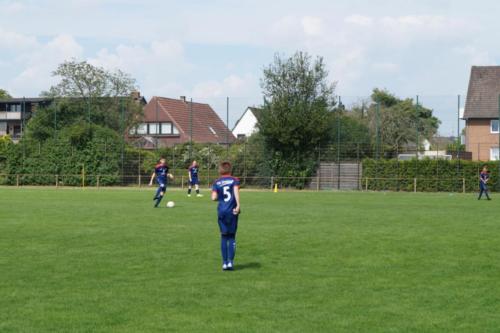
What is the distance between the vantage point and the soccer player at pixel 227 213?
11930mm

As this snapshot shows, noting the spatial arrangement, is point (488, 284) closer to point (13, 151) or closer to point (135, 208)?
point (135, 208)

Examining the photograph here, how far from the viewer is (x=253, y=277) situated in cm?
1125

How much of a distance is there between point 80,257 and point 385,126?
60290 millimetres

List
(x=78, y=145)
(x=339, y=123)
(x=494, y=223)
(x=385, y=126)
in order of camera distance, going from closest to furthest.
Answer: (x=494, y=223), (x=339, y=123), (x=78, y=145), (x=385, y=126)

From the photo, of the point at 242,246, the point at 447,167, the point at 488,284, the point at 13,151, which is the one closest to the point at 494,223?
the point at 242,246

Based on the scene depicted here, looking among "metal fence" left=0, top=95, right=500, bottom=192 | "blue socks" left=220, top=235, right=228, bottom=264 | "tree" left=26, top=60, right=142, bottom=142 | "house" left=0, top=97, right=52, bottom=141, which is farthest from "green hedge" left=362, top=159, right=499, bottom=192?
"house" left=0, top=97, right=52, bottom=141

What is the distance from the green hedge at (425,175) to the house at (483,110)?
42.4ft

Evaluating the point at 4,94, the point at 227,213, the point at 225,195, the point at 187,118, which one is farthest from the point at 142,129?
the point at 227,213

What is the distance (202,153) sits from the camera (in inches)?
2096

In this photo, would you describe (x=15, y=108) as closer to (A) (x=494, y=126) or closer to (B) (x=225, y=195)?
(A) (x=494, y=126)

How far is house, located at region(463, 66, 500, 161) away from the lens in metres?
61.6

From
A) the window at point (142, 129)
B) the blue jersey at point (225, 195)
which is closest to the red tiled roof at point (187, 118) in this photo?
the window at point (142, 129)

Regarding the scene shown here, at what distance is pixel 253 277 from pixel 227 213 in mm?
1287

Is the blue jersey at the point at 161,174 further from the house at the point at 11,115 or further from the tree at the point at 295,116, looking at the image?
the house at the point at 11,115
